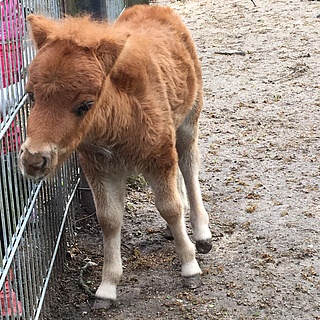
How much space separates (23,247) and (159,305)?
107cm

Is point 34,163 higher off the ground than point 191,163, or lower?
higher

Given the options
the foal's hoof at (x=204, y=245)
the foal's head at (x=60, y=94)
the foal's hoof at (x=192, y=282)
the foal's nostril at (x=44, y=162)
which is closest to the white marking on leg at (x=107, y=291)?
the foal's hoof at (x=192, y=282)

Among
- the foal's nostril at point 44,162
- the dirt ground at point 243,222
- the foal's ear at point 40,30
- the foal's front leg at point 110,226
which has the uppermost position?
the foal's ear at point 40,30

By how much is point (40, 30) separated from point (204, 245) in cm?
203

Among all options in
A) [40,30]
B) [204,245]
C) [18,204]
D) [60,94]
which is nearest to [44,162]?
[60,94]

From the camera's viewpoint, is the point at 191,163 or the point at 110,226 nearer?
the point at 110,226

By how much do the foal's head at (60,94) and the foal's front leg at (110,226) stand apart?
34.8 inches

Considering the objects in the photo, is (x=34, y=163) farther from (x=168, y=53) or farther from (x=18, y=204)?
(x=168, y=53)

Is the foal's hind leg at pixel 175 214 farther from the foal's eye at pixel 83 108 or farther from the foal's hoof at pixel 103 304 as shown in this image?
the foal's eye at pixel 83 108

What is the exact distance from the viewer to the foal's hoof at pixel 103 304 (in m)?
4.15

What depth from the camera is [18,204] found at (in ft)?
11.2

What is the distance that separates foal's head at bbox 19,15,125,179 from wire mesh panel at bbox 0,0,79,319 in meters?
0.19

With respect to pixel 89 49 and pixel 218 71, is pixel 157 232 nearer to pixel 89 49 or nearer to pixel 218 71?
pixel 89 49

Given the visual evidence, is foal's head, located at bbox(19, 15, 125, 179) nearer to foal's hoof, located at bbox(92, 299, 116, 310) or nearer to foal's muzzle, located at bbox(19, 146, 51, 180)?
foal's muzzle, located at bbox(19, 146, 51, 180)
